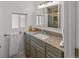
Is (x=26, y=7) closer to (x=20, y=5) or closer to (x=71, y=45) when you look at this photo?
(x=20, y=5)

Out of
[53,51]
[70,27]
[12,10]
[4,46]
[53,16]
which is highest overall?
[12,10]

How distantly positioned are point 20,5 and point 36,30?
0.94 meters

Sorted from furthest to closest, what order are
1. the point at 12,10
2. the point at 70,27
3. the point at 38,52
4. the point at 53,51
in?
1. the point at 12,10
2. the point at 38,52
3. the point at 53,51
4. the point at 70,27

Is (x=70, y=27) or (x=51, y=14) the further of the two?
(x=51, y=14)

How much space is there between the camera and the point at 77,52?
0.84m

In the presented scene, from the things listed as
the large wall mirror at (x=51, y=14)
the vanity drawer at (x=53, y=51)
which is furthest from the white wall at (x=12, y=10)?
the vanity drawer at (x=53, y=51)

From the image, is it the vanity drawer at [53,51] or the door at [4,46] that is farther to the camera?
the door at [4,46]

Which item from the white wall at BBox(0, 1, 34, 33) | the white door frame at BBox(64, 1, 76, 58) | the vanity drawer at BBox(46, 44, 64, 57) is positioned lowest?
the vanity drawer at BBox(46, 44, 64, 57)

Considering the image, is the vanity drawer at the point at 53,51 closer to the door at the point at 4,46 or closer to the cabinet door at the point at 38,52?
the cabinet door at the point at 38,52

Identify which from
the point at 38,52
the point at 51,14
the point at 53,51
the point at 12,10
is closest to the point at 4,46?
the point at 12,10

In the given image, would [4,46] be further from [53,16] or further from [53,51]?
[53,51]

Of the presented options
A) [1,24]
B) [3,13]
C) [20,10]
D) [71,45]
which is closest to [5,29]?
[1,24]

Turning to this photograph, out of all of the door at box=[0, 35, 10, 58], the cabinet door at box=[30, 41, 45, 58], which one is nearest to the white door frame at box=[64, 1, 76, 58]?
the cabinet door at box=[30, 41, 45, 58]

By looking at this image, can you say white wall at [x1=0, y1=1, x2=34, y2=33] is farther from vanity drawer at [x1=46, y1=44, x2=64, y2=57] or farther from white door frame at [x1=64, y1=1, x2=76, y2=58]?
white door frame at [x1=64, y1=1, x2=76, y2=58]
